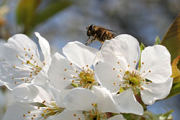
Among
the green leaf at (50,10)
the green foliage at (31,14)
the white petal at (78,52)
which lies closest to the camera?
the white petal at (78,52)

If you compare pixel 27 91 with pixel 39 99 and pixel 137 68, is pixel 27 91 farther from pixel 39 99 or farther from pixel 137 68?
pixel 137 68

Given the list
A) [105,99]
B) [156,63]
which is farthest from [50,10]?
[105,99]

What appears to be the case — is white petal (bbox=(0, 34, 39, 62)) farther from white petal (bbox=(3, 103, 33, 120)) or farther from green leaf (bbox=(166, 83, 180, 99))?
green leaf (bbox=(166, 83, 180, 99))

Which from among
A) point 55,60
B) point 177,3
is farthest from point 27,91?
point 177,3

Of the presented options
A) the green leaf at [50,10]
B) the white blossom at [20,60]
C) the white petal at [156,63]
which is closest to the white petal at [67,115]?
the white petal at [156,63]

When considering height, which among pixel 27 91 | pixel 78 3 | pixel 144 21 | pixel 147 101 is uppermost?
pixel 78 3

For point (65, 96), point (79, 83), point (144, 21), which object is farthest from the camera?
point (144, 21)

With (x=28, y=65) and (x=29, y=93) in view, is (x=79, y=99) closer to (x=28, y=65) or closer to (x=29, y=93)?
(x=29, y=93)

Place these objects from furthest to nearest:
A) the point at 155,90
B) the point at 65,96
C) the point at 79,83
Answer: the point at 79,83, the point at 155,90, the point at 65,96

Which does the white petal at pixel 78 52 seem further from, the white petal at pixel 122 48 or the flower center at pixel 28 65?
the flower center at pixel 28 65
